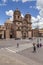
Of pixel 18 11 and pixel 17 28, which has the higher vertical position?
pixel 18 11

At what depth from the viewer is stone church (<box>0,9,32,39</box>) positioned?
2959 inches

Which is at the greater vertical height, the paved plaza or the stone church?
the stone church

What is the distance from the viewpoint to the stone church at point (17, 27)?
75169mm

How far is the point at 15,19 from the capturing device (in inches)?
3088

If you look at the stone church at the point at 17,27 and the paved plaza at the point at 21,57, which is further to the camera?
the stone church at the point at 17,27

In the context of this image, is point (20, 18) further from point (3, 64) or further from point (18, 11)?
point (3, 64)

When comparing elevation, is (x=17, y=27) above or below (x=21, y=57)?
above

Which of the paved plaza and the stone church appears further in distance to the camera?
the stone church

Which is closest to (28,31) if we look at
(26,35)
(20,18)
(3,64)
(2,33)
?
(26,35)

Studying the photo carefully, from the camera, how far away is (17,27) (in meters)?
78.8

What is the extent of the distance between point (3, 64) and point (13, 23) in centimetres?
6532

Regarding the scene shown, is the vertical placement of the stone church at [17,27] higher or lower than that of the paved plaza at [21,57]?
higher

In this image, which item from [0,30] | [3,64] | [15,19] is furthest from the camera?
[15,19]

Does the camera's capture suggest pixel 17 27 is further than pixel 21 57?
Yes
